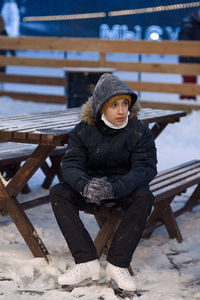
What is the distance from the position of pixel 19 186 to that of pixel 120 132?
746 mm

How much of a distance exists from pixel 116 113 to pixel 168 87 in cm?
723

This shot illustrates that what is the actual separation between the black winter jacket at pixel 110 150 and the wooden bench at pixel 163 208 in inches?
9.0

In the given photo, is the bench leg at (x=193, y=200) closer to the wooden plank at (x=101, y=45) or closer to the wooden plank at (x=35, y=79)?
the wooden plank at (x=101, y=45)

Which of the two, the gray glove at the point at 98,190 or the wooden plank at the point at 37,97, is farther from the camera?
the wooden plank at the point at 37,97

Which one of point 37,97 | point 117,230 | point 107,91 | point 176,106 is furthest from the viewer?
point 37,97

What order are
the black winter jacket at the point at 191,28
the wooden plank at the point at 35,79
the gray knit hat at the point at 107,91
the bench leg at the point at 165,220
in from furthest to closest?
the wooden plank at the point at 35,79, the black winter jacket at the point at 191,28, the bench leg at the point at 165,220, the gray knit hat at the point at 107,91

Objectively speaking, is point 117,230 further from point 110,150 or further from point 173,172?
point 173,172

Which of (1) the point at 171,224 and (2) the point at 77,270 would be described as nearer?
(2) the point at 77,270

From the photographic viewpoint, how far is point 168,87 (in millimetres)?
10766

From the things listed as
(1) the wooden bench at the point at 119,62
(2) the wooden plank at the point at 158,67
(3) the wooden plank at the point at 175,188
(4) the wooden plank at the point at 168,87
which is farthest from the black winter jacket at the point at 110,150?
(2) the wooden plank at the point at 158,67

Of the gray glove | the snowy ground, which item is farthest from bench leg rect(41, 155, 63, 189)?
the gray glove

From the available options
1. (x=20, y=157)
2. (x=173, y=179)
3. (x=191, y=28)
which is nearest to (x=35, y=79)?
(x=191, y=28)

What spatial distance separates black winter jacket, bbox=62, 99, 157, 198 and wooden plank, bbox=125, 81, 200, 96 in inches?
272

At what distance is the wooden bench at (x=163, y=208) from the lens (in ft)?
12.3
